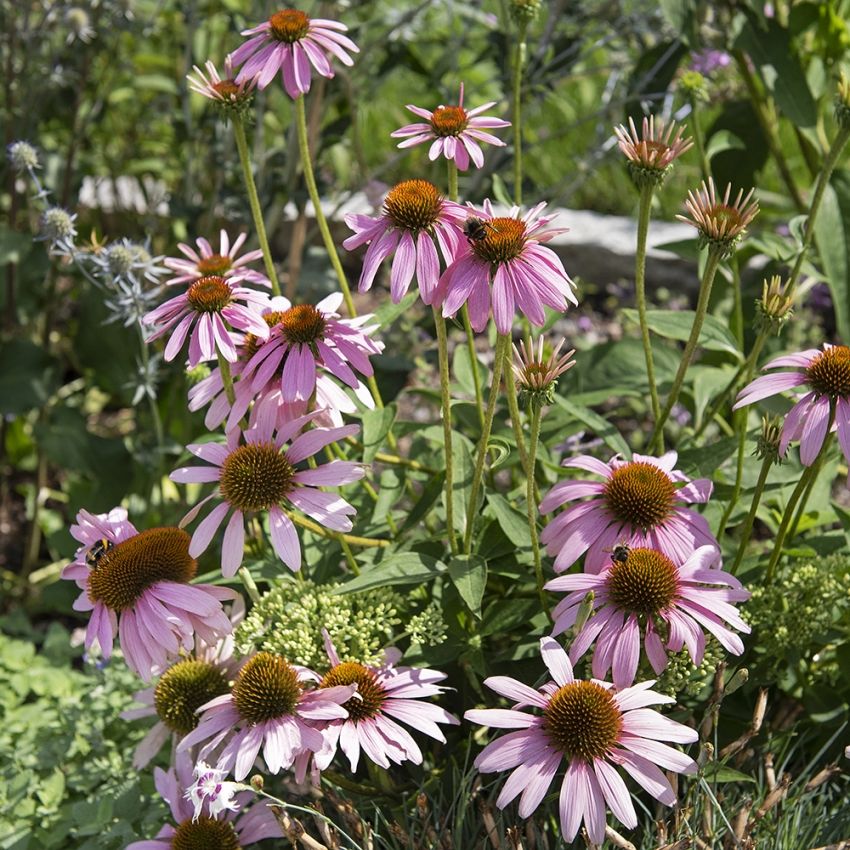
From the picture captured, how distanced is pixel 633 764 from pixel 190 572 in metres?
0.61

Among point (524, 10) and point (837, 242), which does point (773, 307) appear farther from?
point (837, 242)

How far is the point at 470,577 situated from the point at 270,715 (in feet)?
1.03

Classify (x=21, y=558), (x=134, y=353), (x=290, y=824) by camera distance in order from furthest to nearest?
(x=21, y=558) → (x=134, y=353) → (x=290, y=824)

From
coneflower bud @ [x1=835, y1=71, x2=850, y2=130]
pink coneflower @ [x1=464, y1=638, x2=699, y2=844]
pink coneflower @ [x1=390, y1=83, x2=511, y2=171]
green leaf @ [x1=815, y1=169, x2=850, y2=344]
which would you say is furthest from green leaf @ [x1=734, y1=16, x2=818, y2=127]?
pink coneflower @ [x1=464, y1=638, x2=699, y2=844]

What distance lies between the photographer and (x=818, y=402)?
1.37m

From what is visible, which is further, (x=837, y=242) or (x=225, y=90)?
(x=837, y=242)

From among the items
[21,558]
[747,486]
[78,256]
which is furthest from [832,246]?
[21,558]

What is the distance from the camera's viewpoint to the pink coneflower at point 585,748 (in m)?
1.25

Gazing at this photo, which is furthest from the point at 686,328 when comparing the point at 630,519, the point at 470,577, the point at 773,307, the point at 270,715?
the point at 270,715

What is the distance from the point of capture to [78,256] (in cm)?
187

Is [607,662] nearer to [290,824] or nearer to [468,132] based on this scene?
[290,824]

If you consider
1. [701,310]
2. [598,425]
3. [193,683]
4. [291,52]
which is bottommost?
[193,683]

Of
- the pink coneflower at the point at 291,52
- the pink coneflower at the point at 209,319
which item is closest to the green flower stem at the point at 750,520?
the pink coneflower at the point at 209,319

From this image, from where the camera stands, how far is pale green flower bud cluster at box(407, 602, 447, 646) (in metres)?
1.48
